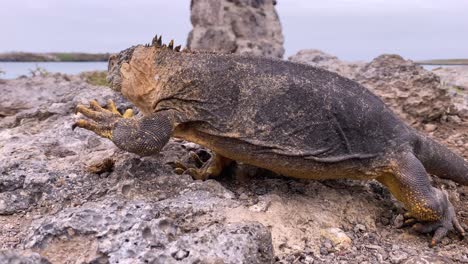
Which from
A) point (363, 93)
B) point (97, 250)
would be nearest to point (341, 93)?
point (363, 93)

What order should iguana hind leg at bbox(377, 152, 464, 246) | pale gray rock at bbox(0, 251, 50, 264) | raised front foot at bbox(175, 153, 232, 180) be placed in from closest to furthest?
pale gray rock at bbox(0, 251, 50, 264)
iguana hind leg at bbox(377, 152, 464, 246)
raised front foot at bbox(175, 153, 232, 180)

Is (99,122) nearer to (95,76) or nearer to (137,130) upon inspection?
(137,130)

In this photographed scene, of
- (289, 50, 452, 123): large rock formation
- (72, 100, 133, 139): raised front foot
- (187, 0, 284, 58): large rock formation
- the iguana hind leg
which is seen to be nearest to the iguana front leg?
(72, 100, 133, 139): raised front foot

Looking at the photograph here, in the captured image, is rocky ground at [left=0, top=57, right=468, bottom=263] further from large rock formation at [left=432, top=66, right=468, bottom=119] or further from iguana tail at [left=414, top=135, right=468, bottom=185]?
large rock formation at [left=432, top=66, right=468, bottom=119]

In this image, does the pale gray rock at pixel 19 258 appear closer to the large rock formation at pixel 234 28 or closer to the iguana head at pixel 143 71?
the iguana head at pixel 143 71

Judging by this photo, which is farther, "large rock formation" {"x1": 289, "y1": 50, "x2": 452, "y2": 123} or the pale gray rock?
"large rock formation" {"x1": 289, "y1": 50, "x2": 452, "y2": 123}

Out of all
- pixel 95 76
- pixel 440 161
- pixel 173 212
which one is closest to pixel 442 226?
pixel 440 161

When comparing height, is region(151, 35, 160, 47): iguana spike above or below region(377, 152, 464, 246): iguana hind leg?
above
